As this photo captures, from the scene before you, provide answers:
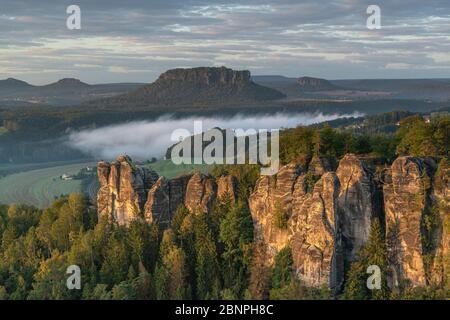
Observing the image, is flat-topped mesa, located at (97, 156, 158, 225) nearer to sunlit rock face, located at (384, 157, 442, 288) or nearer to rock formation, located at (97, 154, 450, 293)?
rock formation, located at (97, 154, 450, 293)

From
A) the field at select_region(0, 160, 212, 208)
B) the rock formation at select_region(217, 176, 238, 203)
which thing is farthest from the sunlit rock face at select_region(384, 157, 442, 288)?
the field at select_region(0, 160, 212, 208)

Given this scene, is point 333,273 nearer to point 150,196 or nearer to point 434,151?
point 434,151

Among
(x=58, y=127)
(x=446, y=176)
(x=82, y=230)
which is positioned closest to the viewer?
(x=446, y=176)

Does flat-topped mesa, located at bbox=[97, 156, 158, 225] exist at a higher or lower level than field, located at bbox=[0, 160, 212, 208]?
higher

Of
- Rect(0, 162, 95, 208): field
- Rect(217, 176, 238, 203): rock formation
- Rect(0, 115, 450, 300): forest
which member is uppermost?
Rect(217, 176, 238, 203): rock formation

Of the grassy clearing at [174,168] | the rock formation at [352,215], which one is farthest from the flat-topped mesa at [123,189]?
the grassy clearing at [174,168]
